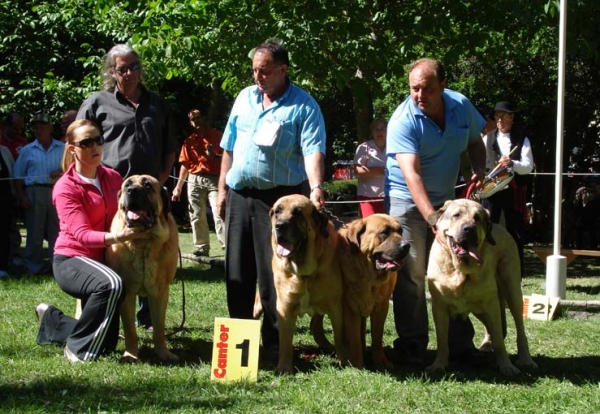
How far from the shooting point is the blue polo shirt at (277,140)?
501cm

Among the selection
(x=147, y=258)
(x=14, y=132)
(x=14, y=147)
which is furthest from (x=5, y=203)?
(x=147, y=258)

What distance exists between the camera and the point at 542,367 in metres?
5.11

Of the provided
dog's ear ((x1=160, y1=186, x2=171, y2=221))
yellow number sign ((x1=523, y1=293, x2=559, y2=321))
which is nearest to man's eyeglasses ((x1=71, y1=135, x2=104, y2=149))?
dog's ear ((x1=160, y1=186, x2=171, y2=221))

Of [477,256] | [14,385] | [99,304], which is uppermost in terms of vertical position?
[477,256]

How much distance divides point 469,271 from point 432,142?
0.88 meters

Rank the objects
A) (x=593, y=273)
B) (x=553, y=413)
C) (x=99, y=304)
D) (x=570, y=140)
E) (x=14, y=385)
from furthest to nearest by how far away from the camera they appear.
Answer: (x=570, y=140) → (x=593, y=273) → (x=99, y=304) → (x=14, y=385) → (x=553, y=413)

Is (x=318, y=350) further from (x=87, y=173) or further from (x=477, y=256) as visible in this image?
(x=87, y=173)

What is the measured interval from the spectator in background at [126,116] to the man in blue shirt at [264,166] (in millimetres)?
629

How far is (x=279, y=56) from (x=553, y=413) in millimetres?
2686

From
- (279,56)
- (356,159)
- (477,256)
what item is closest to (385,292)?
(477,256)

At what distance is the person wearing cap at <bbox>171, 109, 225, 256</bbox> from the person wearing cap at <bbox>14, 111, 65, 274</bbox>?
79.9 inches

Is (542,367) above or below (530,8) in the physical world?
below

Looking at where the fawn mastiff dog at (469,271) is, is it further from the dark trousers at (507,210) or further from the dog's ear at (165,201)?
the dark trousers at (507,210)

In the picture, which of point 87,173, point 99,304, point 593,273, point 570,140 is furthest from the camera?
point 570,140
